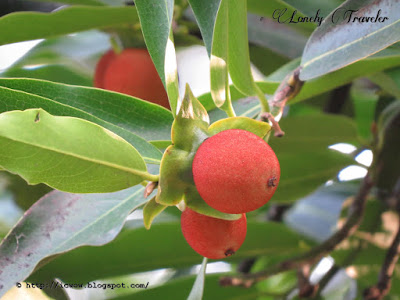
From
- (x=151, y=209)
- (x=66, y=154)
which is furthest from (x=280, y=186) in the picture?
(x=66, y=154)

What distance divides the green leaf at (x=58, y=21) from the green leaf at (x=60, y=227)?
1.33 feet

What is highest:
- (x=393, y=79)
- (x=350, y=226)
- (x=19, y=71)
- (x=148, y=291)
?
(x=393, y=79)

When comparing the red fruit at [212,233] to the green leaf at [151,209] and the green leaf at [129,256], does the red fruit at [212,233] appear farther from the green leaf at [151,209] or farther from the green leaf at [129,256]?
the green leaf at [129,256]

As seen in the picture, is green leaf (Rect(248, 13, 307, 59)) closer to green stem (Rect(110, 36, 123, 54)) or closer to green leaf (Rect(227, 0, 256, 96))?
green stem (Rect(110, 36, 123, 54))

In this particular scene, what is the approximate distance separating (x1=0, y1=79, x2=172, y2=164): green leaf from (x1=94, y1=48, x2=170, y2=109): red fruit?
0.35 m

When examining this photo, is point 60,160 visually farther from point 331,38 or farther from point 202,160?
point 331,38

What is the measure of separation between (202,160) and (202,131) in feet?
0.22

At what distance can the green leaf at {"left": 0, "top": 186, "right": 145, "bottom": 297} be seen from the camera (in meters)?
0.76

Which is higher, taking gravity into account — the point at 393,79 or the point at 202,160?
the point at 202,160

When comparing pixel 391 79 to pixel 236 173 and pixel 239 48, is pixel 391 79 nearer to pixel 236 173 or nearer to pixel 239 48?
pixel 239 48

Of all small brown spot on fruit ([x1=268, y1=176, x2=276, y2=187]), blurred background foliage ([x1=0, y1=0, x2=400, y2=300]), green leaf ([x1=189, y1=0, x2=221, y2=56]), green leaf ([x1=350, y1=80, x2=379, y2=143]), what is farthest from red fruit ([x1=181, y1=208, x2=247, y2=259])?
green leaf ([x1=350, y1=80, x2=379, y2=143])

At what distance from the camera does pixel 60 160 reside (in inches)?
22.4

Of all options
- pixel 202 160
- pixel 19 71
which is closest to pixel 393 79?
pixel 202 160

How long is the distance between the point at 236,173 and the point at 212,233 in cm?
12
